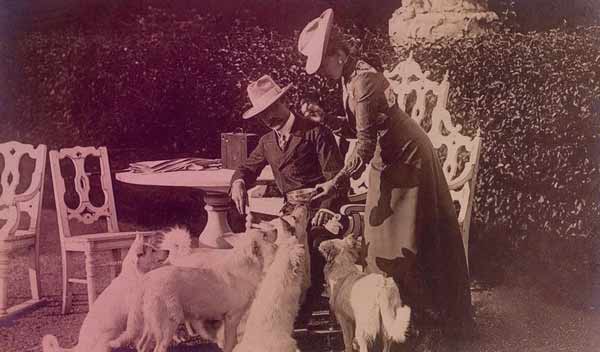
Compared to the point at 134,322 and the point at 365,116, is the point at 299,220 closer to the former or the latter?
the point at 365,116

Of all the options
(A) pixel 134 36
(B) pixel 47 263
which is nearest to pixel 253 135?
(A) pixel 134 36

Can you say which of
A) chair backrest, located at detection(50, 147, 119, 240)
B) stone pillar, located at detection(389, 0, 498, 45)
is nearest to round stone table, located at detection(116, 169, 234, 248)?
chair backrest, located at detection(50, 147, 119, 240)

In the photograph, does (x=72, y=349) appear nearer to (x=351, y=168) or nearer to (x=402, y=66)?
(x=351, y=168)

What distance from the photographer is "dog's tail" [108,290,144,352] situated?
2.90m

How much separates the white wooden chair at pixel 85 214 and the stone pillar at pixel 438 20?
1446 millimetres

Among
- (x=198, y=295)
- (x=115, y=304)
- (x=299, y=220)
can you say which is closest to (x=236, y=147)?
(x=299, y=220)

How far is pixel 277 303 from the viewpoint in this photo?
2977mm

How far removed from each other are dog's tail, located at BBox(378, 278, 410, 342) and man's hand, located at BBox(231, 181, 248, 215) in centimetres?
69

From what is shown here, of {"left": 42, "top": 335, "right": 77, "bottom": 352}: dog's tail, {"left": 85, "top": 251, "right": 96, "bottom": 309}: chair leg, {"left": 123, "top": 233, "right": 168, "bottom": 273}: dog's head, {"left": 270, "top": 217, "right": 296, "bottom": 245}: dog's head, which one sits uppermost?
{"left": 270, "top": 217, "right": 296, "bottom": 245}: dog's head

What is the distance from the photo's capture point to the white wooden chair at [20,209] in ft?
10.4

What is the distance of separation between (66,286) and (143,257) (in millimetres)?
454

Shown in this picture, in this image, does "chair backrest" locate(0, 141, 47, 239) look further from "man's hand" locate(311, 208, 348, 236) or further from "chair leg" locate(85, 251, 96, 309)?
"man's hand" locate(311, 208, 348, 236)

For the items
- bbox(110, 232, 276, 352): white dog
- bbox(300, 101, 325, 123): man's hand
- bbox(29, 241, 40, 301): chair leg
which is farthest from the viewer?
bbox(29, 241, 40, 301): chair leg

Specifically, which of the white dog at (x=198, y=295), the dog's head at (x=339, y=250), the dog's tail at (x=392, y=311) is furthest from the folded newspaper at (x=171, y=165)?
the dog's tail at (x=392, y=311)
